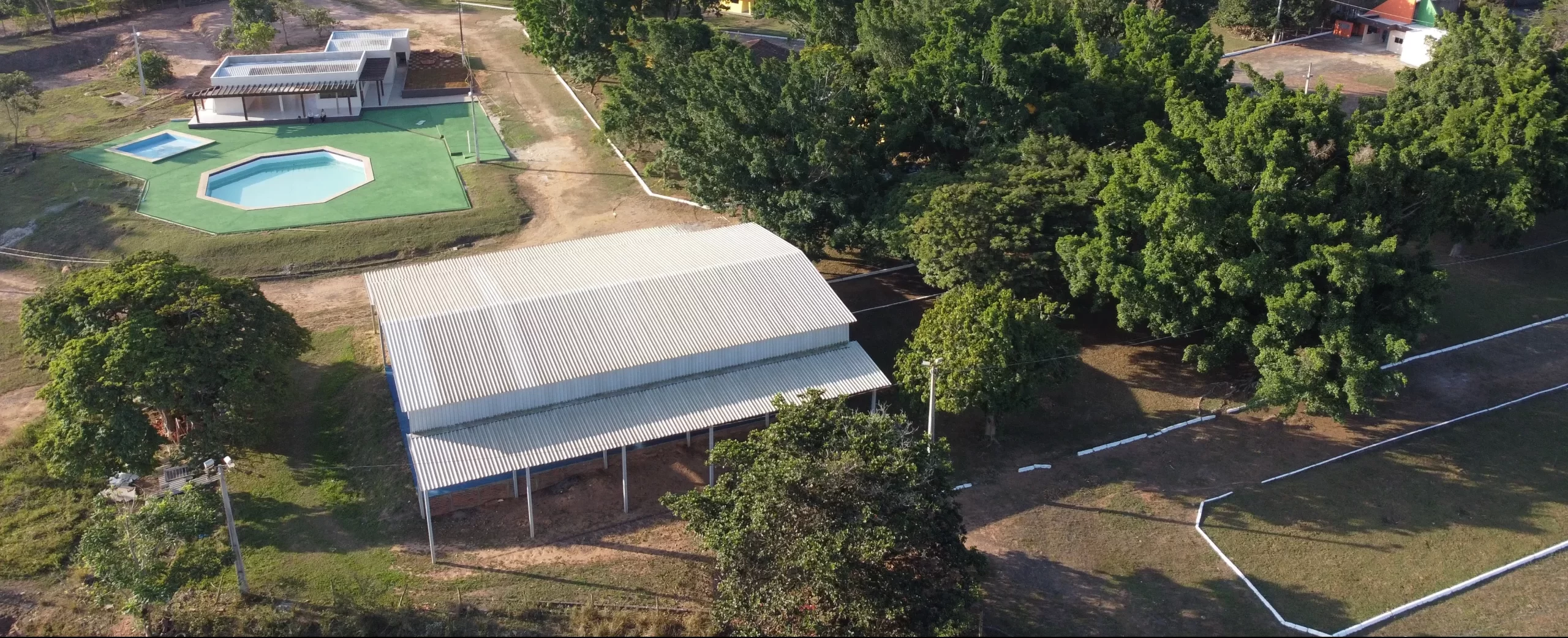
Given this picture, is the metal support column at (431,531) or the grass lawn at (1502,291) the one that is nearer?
the metal support column at (431,531)

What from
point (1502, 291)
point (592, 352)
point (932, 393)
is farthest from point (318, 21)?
point (1502, 291)

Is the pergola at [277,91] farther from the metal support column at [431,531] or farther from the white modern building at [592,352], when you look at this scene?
the metal support column at [431,531]

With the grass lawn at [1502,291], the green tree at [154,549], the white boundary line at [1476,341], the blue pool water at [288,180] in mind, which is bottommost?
the green tree at [154,549]

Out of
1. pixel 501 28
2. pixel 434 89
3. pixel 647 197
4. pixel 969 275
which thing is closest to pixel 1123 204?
pixel 969 275

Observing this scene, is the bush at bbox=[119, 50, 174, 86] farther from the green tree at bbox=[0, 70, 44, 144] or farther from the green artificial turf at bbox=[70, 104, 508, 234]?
the green artificial turf at bbox=[70, 104, 508, 234]

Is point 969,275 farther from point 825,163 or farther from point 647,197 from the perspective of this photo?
point 647,197

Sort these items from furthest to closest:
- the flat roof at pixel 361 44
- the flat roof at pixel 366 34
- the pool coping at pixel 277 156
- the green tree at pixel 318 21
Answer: the green tree at pixel 318 21 < the flat roof at pixel 366 34 < the flat roof at pixel 361 44 < the pool coping at pixel 277 156

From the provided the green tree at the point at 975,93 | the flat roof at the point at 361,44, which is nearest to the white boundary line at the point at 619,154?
the green tree at the point at 975,93

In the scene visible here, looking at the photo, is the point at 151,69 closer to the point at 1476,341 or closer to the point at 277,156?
the point at 277,156
